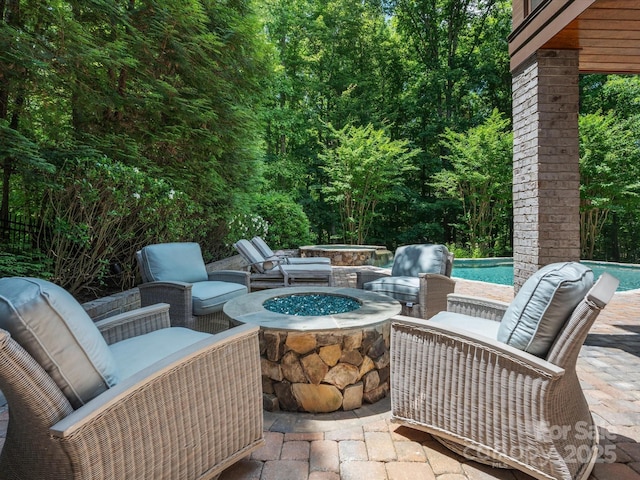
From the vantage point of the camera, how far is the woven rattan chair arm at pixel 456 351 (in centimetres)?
140

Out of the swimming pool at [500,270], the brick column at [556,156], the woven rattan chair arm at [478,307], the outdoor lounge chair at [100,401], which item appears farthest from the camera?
the swimming pool at [500,270]

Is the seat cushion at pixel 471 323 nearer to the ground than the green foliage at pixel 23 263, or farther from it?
nearer to the ground

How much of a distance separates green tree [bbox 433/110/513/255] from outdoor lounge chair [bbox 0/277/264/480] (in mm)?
10281

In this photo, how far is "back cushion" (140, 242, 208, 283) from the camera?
10.9 feet

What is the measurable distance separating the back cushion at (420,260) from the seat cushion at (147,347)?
278 centimetres

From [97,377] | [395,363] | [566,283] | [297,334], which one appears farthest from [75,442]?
[566,283]

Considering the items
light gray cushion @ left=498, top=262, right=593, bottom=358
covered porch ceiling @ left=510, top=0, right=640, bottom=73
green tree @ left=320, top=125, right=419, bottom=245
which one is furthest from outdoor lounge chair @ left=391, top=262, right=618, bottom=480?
green tree @ left=320, top=125, right=419, bottom=245

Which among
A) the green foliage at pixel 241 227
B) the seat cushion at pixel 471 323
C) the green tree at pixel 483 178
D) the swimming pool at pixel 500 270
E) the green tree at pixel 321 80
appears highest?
the green tree at pixel 321 80

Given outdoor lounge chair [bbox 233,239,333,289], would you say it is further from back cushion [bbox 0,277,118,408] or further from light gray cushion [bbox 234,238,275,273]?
back cushion [bbox 0,277,118,408]

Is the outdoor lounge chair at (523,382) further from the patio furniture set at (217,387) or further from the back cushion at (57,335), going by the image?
the back cushion at (57,335)

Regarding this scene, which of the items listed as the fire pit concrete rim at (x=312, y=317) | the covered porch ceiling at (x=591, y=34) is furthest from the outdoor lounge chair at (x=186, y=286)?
the covered porch ceiling at (x=591, y=34)

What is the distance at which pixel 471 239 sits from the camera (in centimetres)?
1094

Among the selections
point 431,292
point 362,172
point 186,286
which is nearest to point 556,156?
point 431,292

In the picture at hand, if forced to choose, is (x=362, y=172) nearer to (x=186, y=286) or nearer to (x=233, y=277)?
(x=233, y=277)
